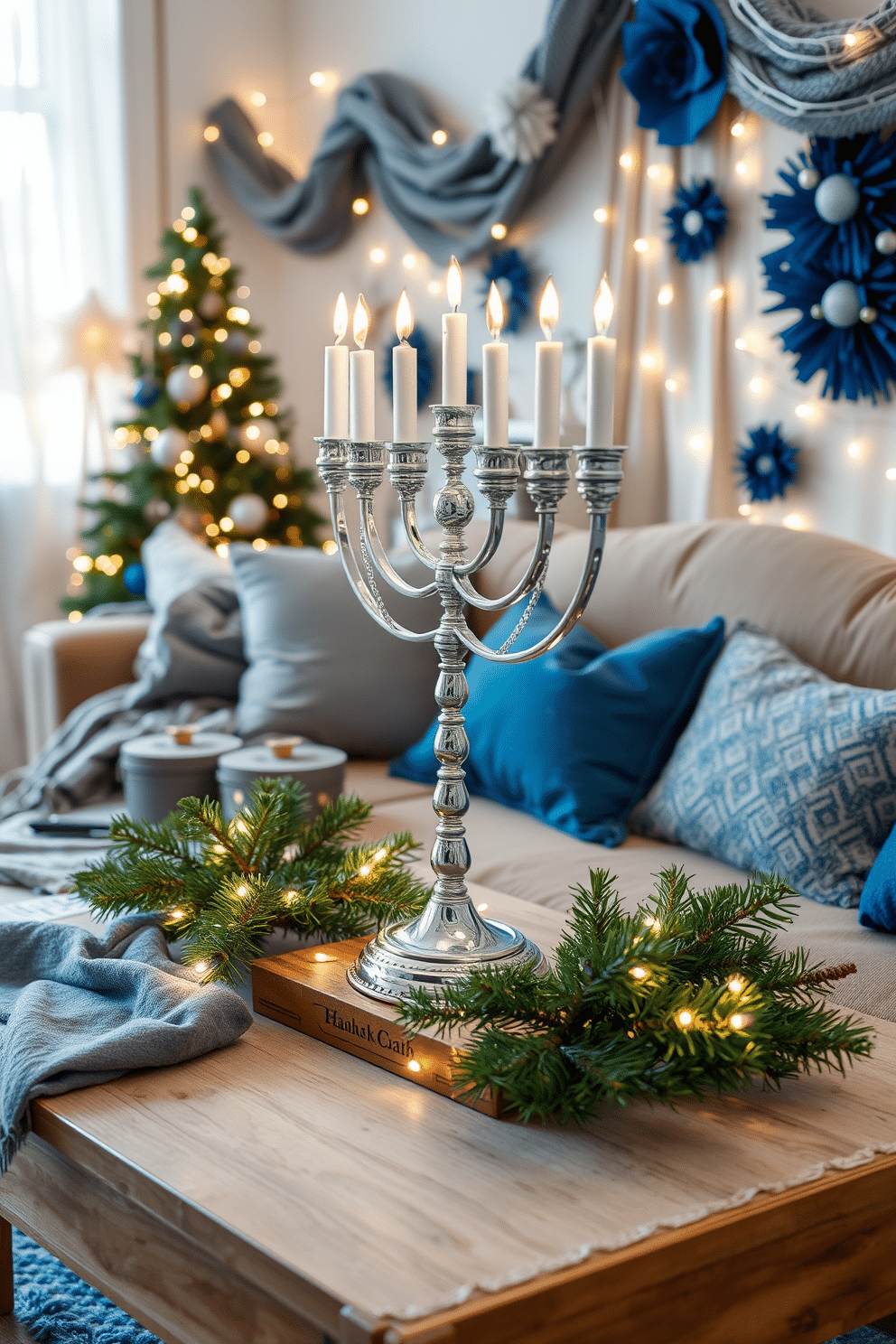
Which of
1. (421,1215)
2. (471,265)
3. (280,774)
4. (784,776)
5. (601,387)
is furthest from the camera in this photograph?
(471,265)

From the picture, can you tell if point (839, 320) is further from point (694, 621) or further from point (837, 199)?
point (694, 621)

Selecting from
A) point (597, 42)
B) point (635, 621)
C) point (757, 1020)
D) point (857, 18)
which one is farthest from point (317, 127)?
point (757, 1020)

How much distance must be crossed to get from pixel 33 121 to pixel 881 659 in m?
2.93

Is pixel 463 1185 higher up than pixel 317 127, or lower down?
lower down

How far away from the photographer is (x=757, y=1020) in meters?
1.02

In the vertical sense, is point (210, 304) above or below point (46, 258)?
below

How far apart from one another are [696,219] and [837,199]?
17.3 inches

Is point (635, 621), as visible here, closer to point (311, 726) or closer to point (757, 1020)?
point (311, 726)

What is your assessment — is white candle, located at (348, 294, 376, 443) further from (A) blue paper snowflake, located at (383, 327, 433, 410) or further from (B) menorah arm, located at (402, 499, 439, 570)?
(A) blue paper snowflake, located at (383, 327, 433, 410)

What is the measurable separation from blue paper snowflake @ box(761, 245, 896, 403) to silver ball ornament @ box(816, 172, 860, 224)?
8 cm

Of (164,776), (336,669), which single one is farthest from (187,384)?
(164,776)

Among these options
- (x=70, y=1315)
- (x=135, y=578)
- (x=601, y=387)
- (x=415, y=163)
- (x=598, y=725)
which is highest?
(x=415, y=163)

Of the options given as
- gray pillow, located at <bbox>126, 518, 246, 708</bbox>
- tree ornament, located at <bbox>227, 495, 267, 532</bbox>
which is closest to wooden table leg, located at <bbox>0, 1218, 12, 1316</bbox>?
gray pillow, located at <bbox>126, 518, 246, 708</bbox>

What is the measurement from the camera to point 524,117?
2.93 m
